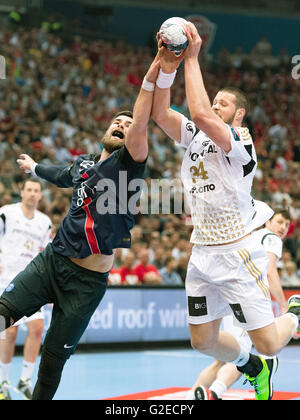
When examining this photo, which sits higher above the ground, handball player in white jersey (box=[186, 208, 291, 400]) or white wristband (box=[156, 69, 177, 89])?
white wristband (box=[156, 69, 177, 89])

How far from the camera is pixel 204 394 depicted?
6.27 metres

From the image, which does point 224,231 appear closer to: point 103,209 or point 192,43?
point 103,209

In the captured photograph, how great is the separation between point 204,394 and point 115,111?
12.3 metres

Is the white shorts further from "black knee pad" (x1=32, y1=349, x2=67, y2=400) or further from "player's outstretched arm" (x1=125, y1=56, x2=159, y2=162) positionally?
"black knee pad" (x1=32, y1=349, x2=67, y2=400)

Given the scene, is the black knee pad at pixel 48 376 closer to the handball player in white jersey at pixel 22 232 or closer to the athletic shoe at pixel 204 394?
the athletic shoe at pixel 204 394

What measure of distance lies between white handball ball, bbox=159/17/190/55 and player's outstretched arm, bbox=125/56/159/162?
8.8 inches

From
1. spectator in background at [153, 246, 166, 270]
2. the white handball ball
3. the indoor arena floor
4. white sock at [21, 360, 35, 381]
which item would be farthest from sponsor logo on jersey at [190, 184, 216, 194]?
spectator in background at [153, 246, 166, 270]

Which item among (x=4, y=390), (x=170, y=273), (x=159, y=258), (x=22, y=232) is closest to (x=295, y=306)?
(x=4, y=390)

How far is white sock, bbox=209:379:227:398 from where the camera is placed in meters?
6.33

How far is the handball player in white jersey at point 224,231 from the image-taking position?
17.4 ft

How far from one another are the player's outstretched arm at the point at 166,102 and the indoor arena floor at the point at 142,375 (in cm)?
323

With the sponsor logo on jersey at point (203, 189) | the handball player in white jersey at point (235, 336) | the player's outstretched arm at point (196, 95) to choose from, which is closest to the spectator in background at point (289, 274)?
the handball player in white jersey at point (235, 336)

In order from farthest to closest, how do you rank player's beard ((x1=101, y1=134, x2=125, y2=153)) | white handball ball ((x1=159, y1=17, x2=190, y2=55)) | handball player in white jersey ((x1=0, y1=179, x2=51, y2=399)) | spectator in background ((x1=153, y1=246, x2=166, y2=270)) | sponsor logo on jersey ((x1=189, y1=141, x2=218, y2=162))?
spectator in background ((x1=153, y1=246, x2=166, y2=270)) → handball player in white jersey ((x1=0, y1=179, x2=51, y2=399)) → sponsor logo on jersey ((x1=189, y1=141, x2=218, y2=162)) → player's beard ((x1=101, y1=134, x2=125, y2=153)) → white handball ball ((x1=159, y1=17, x2=190, y2=55))
